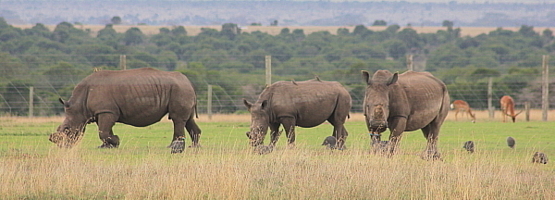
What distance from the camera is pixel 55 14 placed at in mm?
175500

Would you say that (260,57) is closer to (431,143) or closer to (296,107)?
(296,107)

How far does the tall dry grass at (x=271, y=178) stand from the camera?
1038 centimetres

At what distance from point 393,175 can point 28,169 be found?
5420mm

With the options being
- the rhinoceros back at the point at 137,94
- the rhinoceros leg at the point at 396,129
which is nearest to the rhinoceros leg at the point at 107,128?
the rhinoceros back at the point at 137,94

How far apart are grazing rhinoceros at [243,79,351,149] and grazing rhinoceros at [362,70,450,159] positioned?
206 centimetres

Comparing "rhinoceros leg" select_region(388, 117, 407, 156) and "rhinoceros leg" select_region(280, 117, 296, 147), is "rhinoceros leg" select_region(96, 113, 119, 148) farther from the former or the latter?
"rhinoceros leg" select_region(388, 117, 407, 156)

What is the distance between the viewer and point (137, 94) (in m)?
16.2

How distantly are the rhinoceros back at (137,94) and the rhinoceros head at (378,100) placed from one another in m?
4.32

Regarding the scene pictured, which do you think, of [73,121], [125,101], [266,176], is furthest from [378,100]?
[73,121]

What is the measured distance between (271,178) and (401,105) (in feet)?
10.4

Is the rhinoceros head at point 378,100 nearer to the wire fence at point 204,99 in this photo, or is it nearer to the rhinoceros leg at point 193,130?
the rhinoceros leg at point 193,130

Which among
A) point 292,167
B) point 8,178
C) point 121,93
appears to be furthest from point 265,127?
point 8,178

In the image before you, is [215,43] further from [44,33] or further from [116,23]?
[116,23]

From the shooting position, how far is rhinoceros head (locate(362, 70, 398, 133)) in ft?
43.3
